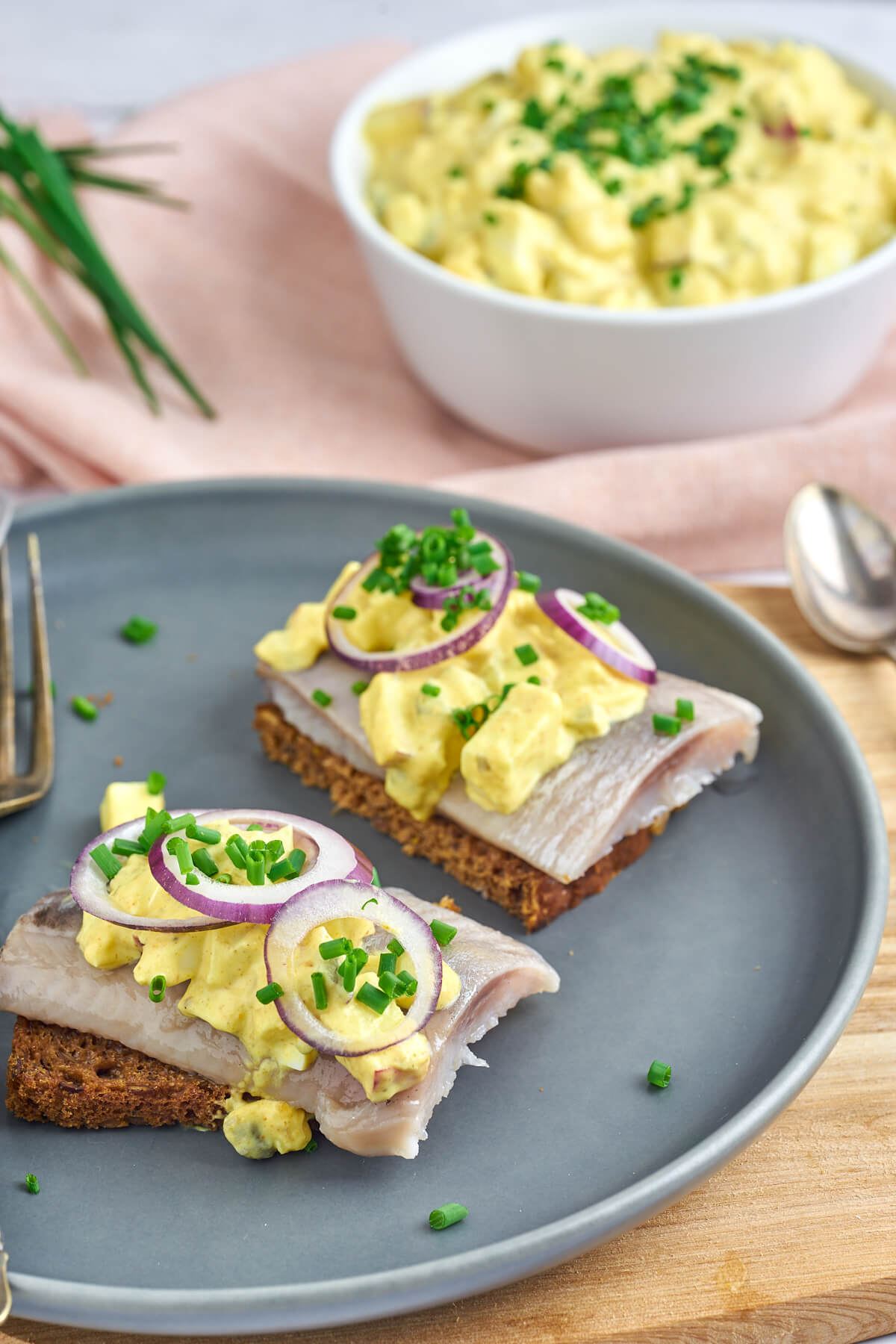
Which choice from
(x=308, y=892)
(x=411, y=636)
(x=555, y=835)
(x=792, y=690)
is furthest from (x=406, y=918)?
(x=792, y=690)

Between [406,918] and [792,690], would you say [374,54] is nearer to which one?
[792,690]

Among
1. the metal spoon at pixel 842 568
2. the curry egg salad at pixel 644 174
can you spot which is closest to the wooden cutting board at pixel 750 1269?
the metal spoon at pixel 842 568

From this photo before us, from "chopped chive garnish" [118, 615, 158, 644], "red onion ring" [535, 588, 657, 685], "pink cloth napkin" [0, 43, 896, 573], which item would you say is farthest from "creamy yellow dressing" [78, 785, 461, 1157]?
"pink cloth napkin" [0, 43, 896, 573]

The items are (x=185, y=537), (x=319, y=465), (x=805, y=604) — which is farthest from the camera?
(x=319, y=465)

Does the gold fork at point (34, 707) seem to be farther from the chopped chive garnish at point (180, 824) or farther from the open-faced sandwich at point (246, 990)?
the chopped chive garnish at point (180, 824)

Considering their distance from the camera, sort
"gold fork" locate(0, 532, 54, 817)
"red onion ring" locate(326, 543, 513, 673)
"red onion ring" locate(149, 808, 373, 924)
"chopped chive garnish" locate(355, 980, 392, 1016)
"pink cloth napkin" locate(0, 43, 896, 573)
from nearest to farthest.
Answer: "chopped chive garnish" locate(355, 980, 392, 1016), "red onion ring" locate(149, 808, 373, 924), "red onion ring" locate(326, 543, 513, 673), "gold fork" locate(0, 532, 54, 817), "pink cloth napkin" locate(0, 43, 896, 573)

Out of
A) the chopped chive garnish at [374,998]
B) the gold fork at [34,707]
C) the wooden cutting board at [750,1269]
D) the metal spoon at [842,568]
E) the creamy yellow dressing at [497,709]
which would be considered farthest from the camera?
the metal spoon at [842,568]

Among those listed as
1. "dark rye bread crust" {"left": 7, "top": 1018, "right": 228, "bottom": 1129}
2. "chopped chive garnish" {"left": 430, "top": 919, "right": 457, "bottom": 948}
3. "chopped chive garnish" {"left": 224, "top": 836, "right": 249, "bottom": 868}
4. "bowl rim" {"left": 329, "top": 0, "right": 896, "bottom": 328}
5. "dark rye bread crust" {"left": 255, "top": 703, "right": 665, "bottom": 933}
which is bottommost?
"dark rye bread crust" {"left": 255, "top": 703, "right": 665, "bottom": 933}

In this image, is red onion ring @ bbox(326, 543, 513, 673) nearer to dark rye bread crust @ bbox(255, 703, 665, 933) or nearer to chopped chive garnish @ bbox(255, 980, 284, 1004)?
dark rye bread crust @ bbox(255, 703, 665, 933)
